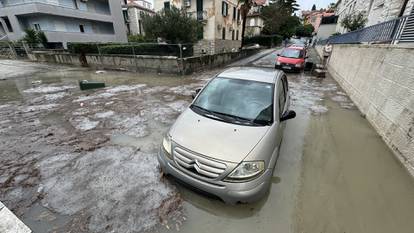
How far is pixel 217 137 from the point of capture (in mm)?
2453

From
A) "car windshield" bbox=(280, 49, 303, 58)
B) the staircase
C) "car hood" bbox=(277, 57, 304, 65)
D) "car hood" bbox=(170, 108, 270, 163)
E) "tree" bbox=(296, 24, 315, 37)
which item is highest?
"tree" bbox=(296, 24, 315, 37)

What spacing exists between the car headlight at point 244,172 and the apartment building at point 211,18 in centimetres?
2017

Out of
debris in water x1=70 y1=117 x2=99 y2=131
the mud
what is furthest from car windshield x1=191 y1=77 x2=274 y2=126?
debris in water x1=70 y1=117 x2=99 y2=131

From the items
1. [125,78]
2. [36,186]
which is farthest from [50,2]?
[36,186]

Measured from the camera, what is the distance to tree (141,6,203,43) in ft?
45.4

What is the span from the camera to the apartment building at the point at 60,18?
1942 centimetres

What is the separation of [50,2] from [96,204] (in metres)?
26.6

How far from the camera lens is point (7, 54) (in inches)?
739

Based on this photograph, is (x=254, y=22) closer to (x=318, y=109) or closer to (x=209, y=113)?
(x=318, y=109)

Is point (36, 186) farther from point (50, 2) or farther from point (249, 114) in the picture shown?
point (50, 2)

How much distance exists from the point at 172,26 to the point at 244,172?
47.1 ft

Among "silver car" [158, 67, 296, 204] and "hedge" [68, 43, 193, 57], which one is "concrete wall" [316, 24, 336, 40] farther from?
"silver car" [158, 67, 296, 204]

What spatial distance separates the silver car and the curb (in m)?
1.59

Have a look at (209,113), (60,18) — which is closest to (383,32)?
(209,113)
